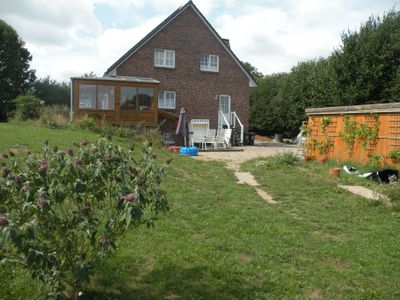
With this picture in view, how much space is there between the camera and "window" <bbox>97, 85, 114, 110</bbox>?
69.7ft

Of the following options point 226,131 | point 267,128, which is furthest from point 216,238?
point 267,128

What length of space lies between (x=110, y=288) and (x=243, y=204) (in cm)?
379

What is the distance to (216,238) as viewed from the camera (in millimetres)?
5148

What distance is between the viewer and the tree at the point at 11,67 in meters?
33.8

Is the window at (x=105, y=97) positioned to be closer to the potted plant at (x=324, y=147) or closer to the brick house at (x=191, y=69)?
the brick house at (x=191, y=69)

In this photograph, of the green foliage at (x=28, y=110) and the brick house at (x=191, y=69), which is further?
the brick house at (x=191, y=69)

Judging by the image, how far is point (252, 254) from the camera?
4.66 m

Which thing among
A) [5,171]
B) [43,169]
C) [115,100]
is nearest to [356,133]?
[43,169]

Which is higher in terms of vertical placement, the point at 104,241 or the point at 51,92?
the point at 51,92

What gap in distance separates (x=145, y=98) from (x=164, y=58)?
4.95 metres

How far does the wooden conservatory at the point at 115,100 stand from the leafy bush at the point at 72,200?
57.6 feet

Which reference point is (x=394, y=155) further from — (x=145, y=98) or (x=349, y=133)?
(x=145, y=98)

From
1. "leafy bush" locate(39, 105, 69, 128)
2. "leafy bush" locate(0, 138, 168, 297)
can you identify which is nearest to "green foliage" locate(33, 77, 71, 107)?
"leafy bush" locate(39, 105, 69, 128)

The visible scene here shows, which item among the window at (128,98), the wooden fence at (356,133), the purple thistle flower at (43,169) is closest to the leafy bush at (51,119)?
the window at (128,98)
